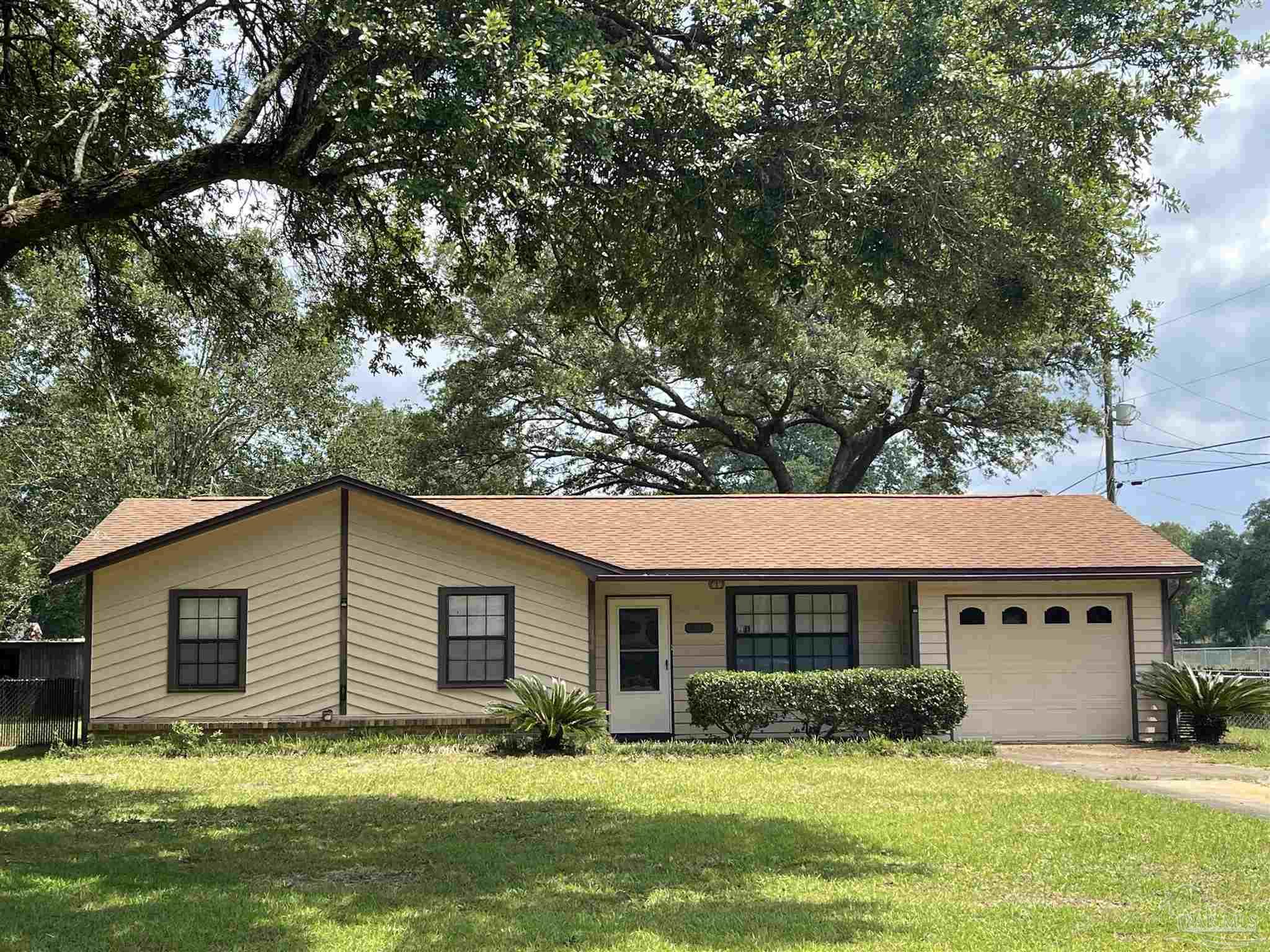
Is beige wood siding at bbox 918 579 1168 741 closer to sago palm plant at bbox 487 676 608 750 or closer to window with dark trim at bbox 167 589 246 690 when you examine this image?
sago palm plant at bbox 487 676 608 750

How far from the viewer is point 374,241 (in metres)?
13.8

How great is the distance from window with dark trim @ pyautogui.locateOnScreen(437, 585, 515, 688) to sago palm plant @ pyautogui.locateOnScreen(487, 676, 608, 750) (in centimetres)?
112

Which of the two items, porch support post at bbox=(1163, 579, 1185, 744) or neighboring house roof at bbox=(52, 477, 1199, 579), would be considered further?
porch support post at bbox=(1163, 579, 1185, 744)

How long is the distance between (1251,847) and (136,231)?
12.6m

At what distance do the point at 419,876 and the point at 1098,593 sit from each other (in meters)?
13.8

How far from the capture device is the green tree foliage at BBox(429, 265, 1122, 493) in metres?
32.2

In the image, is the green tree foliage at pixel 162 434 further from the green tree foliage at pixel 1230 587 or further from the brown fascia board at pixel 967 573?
the green tree foliage at pixel 1230 587

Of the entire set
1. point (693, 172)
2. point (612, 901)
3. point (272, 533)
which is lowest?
point (612, 901)

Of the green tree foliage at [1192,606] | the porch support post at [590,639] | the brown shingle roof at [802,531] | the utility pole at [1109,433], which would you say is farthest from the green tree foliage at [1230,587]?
the porch support post at [590,639]

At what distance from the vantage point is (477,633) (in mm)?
18953

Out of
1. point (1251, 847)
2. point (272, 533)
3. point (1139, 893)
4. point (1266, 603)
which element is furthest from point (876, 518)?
point (1266, 603)

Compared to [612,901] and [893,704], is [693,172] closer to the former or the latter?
[612,901]

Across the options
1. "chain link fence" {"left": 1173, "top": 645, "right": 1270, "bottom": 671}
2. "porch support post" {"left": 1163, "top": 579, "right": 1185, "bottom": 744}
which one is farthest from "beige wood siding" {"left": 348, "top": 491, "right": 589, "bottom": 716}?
"chain link fence" {"left": 1173, "top": 645, "right": 1270, "bottom": 671}

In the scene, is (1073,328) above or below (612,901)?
A: above
